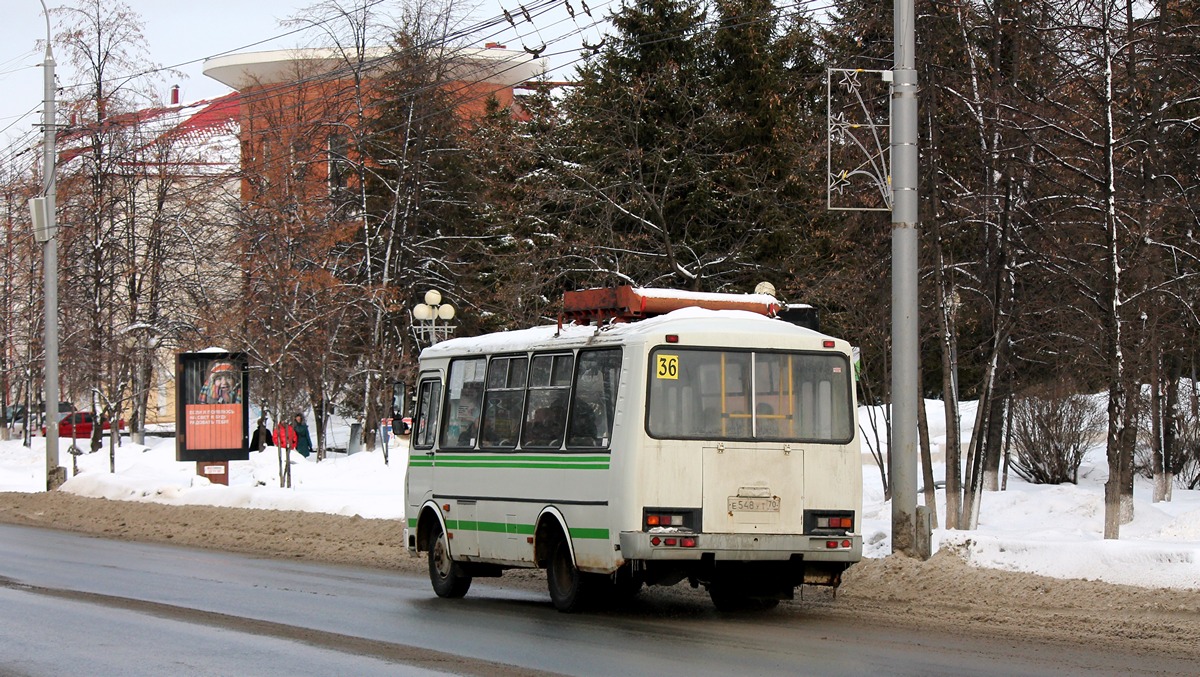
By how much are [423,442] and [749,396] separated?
4721 millimetres

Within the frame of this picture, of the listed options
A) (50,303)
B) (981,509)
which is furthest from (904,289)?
(50,303)

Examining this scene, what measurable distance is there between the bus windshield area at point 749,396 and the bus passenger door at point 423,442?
13.3 feet

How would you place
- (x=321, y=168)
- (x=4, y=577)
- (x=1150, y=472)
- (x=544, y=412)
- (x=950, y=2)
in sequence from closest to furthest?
(x=544, y=412) → (x=4, y=577) → (x=950, y=2) → (x=1150, y=472) → (x=321, y=168)

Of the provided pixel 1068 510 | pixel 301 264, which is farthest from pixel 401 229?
pixel 1068 510

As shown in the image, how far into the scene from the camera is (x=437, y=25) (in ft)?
153

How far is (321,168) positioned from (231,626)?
43797 mm

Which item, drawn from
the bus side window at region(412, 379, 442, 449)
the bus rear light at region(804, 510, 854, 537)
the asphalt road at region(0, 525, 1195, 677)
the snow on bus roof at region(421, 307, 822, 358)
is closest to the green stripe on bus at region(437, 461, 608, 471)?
the bus side window at region(412, 379, 442, 449)

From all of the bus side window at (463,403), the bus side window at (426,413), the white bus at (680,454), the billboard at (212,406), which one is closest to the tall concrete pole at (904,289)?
the white bus at (680,454)

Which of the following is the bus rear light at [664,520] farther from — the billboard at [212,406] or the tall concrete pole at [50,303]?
the tall concrete pole at [50,303]

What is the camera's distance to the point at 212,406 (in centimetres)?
3406

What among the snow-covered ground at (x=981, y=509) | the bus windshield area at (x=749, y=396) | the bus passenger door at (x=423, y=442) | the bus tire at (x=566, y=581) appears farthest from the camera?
the bus passenger door at (x=423, y=442)

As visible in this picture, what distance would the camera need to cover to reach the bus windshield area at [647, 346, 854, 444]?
1338 cm

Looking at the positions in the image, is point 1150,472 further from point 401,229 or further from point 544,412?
point 401,229

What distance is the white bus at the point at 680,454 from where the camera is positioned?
43.5 ft
